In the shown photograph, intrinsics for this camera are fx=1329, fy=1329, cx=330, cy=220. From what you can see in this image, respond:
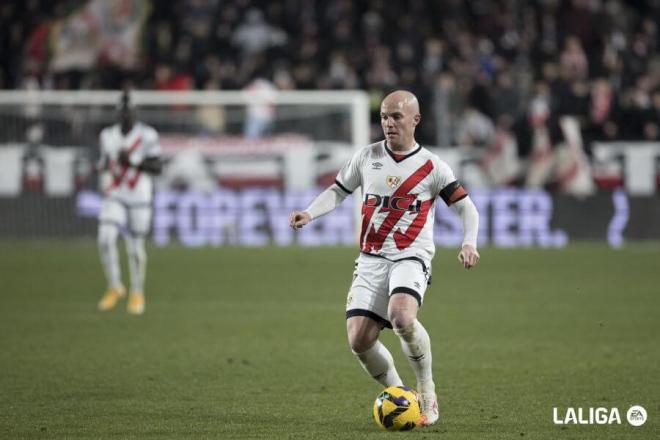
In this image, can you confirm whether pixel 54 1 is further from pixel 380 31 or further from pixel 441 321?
pixel 441 321

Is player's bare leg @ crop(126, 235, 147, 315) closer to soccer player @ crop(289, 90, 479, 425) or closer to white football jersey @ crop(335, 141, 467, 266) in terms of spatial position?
soccer player @ crop(289, 90, 479, 425)

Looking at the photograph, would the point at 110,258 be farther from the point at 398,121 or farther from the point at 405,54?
the point at 405,54

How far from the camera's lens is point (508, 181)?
23.2 m

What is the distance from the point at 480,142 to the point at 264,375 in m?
14.4

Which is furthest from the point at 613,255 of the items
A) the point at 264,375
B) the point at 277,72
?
the point at 264,375

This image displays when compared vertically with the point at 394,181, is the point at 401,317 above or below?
below

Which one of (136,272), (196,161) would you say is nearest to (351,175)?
(136,272)

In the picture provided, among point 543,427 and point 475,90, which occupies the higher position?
point 475,90

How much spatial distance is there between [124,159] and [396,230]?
Answer: 281 inches

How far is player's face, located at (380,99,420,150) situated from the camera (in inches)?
315

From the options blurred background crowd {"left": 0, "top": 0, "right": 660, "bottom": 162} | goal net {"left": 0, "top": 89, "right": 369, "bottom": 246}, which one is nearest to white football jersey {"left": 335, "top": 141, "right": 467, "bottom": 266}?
goal net {"left": 0, "top": 89, "right": 369, "bottom": 246}

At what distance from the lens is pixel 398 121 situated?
8.05m

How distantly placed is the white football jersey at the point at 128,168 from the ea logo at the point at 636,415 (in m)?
7.62

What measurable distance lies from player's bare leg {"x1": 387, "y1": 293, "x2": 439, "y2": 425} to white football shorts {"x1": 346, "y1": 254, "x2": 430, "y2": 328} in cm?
10
